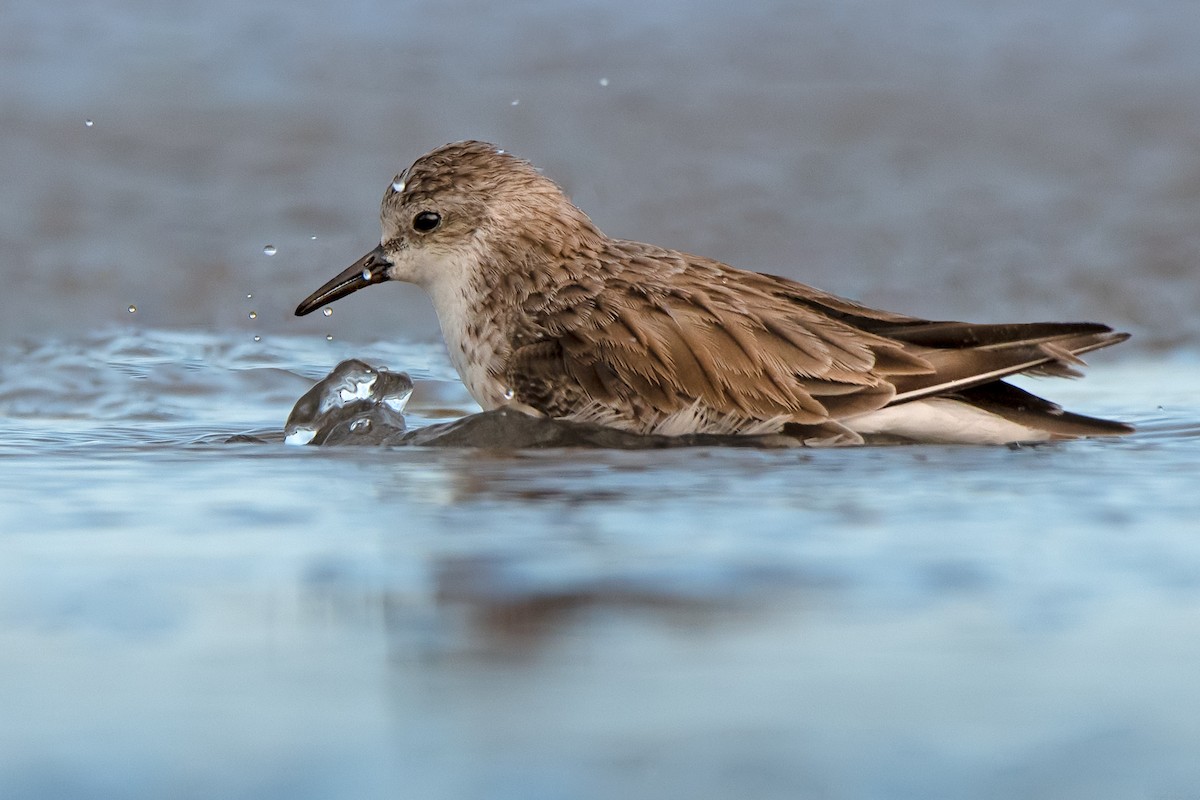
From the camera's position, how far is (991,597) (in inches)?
109

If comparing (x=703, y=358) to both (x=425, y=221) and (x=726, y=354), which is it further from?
(x=425, y=221)

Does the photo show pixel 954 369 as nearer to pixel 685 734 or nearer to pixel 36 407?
pixel 685 734

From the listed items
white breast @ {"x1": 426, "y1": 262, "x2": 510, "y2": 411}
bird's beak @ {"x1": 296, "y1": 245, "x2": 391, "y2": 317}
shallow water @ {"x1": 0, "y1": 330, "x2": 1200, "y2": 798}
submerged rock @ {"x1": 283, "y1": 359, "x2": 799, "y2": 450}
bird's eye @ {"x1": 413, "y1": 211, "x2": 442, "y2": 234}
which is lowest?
shallow water @ {"x1": 0, "y1": 330, "x2": 1200, "y2": 798}

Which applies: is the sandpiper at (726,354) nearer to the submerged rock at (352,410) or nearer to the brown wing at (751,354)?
the brown wing at (751,354)

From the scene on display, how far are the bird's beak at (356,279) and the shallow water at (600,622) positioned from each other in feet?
3.97

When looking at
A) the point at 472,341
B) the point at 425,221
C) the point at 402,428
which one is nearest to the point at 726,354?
the point at 472,341

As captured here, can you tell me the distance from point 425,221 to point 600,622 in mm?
2983

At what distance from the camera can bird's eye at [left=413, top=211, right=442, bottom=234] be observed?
5.43 m

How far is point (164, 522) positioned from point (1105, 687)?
5.99 feet

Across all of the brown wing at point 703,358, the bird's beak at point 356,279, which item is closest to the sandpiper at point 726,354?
the brown wing at point 703,358

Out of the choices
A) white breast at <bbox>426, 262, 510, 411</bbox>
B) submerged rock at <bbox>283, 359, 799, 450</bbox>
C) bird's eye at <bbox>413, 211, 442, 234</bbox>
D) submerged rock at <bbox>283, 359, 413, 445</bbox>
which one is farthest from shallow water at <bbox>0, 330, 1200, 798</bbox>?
bird's eye at <bbox>413, 211, 442, 234</bbox>

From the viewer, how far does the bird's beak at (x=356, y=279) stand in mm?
5555

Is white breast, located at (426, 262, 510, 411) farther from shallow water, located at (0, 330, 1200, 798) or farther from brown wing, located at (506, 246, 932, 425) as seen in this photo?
shallow water, located at (0, 330, 1200, 798)

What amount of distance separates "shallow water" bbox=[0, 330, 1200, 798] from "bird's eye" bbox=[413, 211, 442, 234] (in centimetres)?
120
